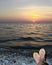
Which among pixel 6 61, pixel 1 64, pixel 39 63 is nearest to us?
pixel 39 63

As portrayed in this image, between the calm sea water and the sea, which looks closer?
the sea

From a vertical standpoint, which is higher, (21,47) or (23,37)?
(23,37)

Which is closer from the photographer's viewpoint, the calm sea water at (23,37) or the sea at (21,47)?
the sea at (21,47)

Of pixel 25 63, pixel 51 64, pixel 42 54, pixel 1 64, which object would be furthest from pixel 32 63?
pixel 42 54

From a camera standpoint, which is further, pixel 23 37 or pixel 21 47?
pixel 23 37

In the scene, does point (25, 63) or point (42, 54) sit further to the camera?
point (25, 63)

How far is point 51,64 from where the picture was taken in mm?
5453

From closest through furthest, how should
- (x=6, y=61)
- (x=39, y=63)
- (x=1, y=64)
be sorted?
(x=39, y=63)
(x=1, y=64)
(x=6, y=61)

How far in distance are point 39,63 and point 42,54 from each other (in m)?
0.04

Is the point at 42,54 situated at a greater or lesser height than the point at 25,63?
greater

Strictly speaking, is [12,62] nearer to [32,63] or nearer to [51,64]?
[32,63]

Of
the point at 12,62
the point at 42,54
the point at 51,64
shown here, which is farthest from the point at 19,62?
the point at 42,54

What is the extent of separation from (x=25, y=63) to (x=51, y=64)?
33.5 inches

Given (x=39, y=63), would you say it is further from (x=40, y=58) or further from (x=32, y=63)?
(x=32, y=63)
